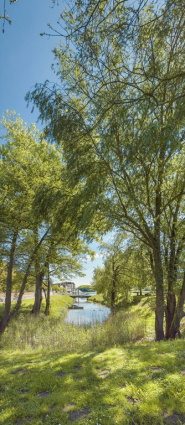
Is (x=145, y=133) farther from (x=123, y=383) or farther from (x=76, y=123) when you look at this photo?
(x=123, y=383)

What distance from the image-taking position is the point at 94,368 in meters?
4.87

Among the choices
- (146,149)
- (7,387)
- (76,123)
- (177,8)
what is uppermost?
(177,8)

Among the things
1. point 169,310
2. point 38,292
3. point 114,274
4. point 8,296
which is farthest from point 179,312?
point 114,274

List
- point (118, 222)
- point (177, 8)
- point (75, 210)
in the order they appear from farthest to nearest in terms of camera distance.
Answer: point (118, 222)
point (75, 210)
point (177, 8)

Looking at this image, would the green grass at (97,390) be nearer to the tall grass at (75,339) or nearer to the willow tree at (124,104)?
the tall grass at (75,339)

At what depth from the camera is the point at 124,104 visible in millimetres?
5395

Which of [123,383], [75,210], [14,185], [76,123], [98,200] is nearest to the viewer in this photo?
[123,383]

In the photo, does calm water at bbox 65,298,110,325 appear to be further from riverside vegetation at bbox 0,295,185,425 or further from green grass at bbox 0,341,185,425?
green grass at bbox 0,341,185,425

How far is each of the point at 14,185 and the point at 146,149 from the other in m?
9.22

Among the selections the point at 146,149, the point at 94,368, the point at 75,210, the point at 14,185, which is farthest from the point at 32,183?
the point at 94,368

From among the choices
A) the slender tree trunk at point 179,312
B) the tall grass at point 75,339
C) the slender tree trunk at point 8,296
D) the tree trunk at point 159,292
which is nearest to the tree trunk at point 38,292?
the slender tree trunk at point 8,296

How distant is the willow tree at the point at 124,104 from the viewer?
13.1 feet

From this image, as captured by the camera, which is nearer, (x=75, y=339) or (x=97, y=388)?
(x=97, y=388)

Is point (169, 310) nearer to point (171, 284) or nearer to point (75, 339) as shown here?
point (171, 284)
